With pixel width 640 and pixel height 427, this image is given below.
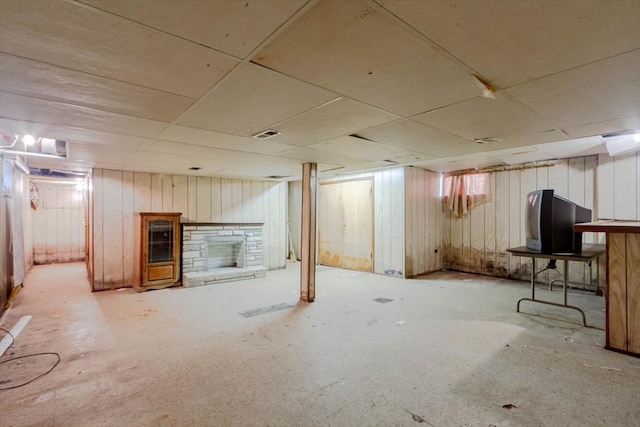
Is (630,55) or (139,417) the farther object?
(139,417)

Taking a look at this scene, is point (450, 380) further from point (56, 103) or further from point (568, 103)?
point (56, 103)

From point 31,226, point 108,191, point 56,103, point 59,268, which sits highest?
point 56,103

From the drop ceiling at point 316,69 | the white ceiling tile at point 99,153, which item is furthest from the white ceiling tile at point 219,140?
the white ceiling tile at point 99,153

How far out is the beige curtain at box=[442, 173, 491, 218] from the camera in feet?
19.7

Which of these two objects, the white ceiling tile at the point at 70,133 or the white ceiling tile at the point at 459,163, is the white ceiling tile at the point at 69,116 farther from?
the white ceiling tile at the point at 459,163

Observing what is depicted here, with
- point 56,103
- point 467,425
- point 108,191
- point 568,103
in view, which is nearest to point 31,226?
point 108,191

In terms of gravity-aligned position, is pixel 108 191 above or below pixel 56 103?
below

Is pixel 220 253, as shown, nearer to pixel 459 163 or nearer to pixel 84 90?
pixel 84 90

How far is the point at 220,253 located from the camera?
240 inches

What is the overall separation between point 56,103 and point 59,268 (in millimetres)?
6689

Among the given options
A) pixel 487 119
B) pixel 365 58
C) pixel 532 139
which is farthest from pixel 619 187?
pixel 365 58

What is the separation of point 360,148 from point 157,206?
400 cm

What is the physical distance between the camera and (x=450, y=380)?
2240 mm

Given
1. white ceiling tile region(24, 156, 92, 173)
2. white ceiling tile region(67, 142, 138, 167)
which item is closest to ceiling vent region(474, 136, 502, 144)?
white ceiling tile region(67, 142, 138, 167)
